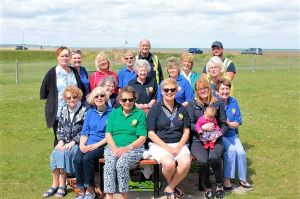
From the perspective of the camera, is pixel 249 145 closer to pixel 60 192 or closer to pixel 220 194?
pixel 220 194

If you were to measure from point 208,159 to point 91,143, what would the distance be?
159 cm

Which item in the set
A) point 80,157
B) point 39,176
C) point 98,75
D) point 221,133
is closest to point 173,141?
point 221,133

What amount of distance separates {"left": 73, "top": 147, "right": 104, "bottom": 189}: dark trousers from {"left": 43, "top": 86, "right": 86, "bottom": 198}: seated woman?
0.29m

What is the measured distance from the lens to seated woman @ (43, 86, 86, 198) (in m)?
6.05

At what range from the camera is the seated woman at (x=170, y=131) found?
577 centimetres

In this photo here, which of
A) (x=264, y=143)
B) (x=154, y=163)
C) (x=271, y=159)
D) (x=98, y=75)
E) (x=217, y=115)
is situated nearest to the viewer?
(x=154, y=163)

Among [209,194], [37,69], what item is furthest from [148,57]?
[37,69]

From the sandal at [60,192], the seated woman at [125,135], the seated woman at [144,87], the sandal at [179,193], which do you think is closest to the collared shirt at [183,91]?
the seated woman at [144,87]

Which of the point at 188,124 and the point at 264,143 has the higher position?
the point at 188,124

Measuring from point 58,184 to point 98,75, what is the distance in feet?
5.80

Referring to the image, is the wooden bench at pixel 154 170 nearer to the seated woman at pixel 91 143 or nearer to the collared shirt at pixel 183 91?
the seated woman at pixel 91 143

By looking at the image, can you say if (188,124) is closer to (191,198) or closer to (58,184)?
(191,198)

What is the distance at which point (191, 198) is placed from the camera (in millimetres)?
5988

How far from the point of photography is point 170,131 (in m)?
5.92
